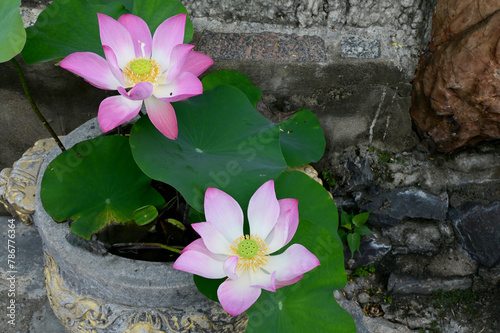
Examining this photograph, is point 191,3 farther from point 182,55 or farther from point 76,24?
point 182,55

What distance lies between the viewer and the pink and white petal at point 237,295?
26.7 inches

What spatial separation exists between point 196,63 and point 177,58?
0.14ft

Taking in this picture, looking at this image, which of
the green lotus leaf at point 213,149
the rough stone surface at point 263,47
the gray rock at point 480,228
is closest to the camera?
the green lotus leaf at point 213,149

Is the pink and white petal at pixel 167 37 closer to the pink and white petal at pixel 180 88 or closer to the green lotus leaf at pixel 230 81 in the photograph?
the pink and white petal at pixel 180 88

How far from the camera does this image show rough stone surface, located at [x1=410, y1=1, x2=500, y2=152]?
3.88ft

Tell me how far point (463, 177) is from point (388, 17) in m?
0.57

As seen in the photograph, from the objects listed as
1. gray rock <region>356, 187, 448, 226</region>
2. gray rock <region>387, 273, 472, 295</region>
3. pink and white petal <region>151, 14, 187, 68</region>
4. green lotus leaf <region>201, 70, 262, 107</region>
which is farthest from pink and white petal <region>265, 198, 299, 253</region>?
gray rock <region>387, 273, 472, 295</region>

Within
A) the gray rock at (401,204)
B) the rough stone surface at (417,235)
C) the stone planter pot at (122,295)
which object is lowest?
the rough stone surface at (417,235)

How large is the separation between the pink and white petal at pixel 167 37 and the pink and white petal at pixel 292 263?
1.21 ft

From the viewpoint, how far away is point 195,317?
0.91 meters

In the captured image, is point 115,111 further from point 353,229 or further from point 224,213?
point 353,229

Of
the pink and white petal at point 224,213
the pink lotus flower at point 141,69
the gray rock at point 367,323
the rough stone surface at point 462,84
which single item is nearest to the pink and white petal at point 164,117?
the pink lotus flower at point 141,69

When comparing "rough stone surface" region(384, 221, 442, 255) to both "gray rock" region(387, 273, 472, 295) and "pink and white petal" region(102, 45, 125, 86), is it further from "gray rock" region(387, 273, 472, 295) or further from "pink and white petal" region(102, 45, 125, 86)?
"pink and white petal" region(102, 45, 125, 86)

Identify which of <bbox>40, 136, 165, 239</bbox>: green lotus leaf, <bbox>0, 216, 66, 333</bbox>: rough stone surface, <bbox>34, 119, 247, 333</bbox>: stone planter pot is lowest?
<bbox>0, 216, 66, 333</bbox>: rough stone surface
